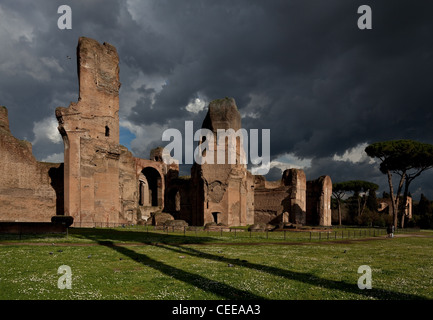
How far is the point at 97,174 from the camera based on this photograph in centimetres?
2762

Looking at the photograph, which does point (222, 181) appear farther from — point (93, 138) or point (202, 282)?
point (202, 282)

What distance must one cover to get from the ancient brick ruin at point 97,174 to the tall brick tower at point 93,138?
0.27 ft

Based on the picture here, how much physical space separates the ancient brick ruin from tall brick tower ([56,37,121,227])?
3.2 inches

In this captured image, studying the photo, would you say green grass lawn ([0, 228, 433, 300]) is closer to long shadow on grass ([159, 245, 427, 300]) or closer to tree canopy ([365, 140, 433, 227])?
long shadow on grass ([159, 245, 427, 300])

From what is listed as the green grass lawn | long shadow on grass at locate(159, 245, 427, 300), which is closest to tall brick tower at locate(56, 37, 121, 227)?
the green grass lawn

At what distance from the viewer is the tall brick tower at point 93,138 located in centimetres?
2580

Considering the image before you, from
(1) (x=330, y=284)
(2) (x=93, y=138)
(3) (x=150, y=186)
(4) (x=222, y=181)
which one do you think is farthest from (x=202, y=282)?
(3) (x=150, y=186)

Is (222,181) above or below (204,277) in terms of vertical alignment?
above

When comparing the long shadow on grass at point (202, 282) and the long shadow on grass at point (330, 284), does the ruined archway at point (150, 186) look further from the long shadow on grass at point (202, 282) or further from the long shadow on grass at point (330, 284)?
the long shadow on grass at point (330, 284)

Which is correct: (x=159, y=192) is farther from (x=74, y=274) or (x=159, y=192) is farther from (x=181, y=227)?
(x=74, y=274)

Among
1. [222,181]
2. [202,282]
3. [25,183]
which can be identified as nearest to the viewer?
[202,282]

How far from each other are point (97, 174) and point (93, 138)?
3.42 meters

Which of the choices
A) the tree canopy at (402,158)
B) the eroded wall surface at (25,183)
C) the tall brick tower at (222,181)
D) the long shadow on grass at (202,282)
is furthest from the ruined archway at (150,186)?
the long shadow on grass at (202,282)
